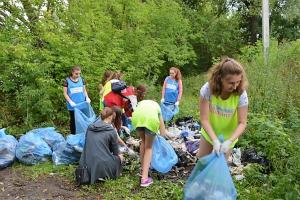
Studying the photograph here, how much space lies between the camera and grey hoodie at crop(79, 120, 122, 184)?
516cm

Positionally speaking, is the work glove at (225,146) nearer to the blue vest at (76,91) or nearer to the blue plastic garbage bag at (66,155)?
the blue plastic garbage bag at (66,155)

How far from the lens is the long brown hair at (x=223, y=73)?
11.2 ft

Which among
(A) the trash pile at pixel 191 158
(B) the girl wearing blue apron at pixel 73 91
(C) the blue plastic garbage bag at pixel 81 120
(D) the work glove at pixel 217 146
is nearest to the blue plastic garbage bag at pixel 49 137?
(C) the blue plastic garbage bag at pixel 81 120

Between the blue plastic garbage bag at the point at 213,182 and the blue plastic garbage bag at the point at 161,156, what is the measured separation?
179 cm

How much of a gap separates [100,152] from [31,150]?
150cm

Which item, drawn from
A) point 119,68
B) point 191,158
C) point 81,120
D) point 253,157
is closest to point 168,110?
point 119,68

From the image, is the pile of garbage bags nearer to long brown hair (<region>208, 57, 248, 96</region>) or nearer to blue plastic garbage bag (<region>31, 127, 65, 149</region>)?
blue plastic garbage bag (<region>31, 127, 65, 149</region>)

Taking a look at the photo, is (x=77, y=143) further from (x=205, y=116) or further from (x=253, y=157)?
(x=205, y=116)

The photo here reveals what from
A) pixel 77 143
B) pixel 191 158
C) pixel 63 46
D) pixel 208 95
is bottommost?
pixel 191 158

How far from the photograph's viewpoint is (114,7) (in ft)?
37.3

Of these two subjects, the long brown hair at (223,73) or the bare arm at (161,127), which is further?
the bare arm at (161,127)

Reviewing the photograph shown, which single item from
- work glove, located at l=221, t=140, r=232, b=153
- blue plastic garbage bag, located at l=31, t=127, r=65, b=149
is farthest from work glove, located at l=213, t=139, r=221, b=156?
blue plastic garbage bag, located at l=31, t=127, r=65, b=149

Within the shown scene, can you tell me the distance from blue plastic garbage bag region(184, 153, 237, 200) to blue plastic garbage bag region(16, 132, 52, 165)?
330 cm

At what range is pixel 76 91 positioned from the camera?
23.9ft
